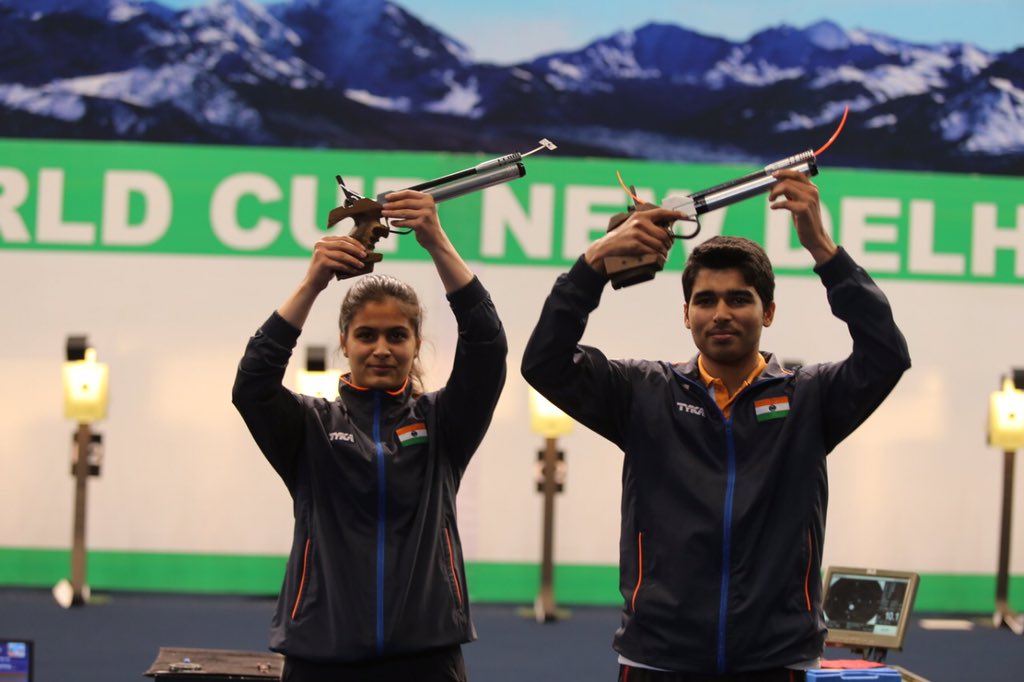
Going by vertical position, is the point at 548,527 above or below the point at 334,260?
below

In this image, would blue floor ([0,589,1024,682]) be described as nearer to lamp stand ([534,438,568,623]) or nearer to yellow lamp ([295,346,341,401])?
lamp stand ([534,438,568,623])

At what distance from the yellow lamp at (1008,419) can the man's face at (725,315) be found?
528 cm

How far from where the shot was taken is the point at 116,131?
770cm

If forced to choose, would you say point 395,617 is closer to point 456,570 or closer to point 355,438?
point 456,570

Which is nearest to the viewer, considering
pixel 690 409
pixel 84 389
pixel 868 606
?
pixel 690 409

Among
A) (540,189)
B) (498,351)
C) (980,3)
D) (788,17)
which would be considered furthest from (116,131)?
(498,351)

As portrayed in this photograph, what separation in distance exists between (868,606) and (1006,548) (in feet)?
13.1

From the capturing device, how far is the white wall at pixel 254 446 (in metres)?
7.57

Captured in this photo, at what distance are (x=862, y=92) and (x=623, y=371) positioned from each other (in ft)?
19.8

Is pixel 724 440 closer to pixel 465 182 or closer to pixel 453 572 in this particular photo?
pixel 453 572

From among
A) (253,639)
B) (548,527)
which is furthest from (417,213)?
(548,527)

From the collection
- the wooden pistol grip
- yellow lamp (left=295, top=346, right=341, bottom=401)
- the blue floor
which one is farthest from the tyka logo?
yellow lamp (left=295, top=346, right=341, bottom=401)

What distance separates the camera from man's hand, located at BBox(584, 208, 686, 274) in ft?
7.41

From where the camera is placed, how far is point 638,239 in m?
2.26
